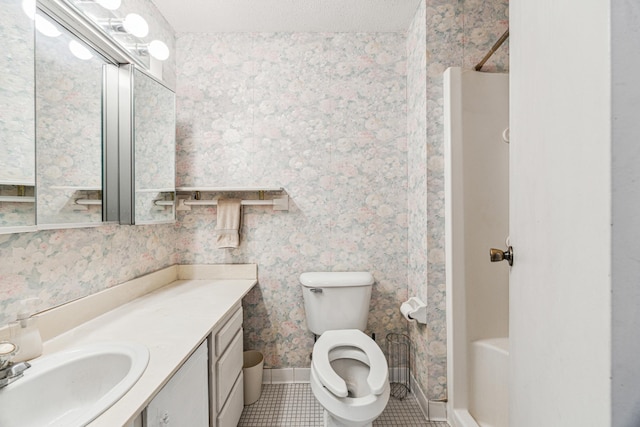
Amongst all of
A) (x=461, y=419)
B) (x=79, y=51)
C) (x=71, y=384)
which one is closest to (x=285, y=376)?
(x=461, y=419)

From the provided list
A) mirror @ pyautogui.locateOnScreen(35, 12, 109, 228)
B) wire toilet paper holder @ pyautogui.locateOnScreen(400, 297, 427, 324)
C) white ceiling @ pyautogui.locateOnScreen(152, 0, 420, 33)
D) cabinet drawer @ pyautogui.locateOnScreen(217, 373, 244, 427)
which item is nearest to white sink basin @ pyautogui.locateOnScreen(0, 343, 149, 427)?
mirror @ pyautogui.locateOnScreen(35, 12, 109, 228)

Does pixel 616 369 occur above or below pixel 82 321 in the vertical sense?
above

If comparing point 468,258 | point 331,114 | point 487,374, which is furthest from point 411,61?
point 487,374

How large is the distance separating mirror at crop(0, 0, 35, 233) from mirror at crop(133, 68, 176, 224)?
51 centimetres

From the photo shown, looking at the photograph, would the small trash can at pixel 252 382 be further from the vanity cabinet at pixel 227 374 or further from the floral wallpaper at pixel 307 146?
the floral wallpaper at pixel 307 146

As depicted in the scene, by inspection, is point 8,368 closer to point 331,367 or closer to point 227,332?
point 227,332

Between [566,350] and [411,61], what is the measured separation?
1848mm

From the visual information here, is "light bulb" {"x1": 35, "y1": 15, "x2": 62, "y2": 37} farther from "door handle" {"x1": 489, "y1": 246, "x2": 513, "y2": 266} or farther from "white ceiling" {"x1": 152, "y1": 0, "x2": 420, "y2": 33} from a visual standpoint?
"door handle" {"x1": 489, "y1": 246, "x2": 513, "y2": 266}

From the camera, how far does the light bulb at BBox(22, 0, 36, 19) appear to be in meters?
0.90

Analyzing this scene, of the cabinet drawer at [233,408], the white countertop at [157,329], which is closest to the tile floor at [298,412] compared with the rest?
the cabinet drawer at [233,408]

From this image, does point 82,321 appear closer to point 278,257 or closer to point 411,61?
point 278,257

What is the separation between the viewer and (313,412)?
67.1 inches

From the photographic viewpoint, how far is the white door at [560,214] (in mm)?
450

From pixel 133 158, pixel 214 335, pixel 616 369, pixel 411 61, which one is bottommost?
pixel 214 335
